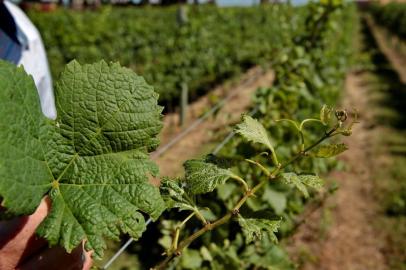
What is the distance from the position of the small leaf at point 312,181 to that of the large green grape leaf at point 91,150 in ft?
1.20

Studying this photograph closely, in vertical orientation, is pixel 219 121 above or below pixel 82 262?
below

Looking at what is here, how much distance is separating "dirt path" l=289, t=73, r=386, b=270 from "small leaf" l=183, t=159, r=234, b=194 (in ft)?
9.86

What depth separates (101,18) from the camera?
1156 centimetres

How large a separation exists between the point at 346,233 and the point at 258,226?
4491 millimetres

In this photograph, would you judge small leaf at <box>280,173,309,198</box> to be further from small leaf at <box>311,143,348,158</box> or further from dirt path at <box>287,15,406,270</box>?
dirt path at <box>287,15,406,270</box>

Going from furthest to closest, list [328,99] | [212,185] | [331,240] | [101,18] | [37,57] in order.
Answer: [101,18], [328,99], [331,240], [37,57], [212,185]

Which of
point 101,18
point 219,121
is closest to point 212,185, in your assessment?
point 219,121

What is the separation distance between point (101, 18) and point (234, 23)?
4684mm

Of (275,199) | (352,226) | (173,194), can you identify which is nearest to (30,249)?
(173,194)

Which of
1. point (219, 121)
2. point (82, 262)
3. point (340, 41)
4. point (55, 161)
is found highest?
point (55, 161)

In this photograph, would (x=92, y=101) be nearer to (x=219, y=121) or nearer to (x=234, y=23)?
(x=219, y=121)

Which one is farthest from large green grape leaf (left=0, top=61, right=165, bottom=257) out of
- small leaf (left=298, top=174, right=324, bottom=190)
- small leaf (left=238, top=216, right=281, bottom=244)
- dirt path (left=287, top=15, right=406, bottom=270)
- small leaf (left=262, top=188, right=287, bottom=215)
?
dirt path (left=287, top=15, right=406, bottom=270)

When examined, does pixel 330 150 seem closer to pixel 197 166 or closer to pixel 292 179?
pixel 292 179

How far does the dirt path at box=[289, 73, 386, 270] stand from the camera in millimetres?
4578
